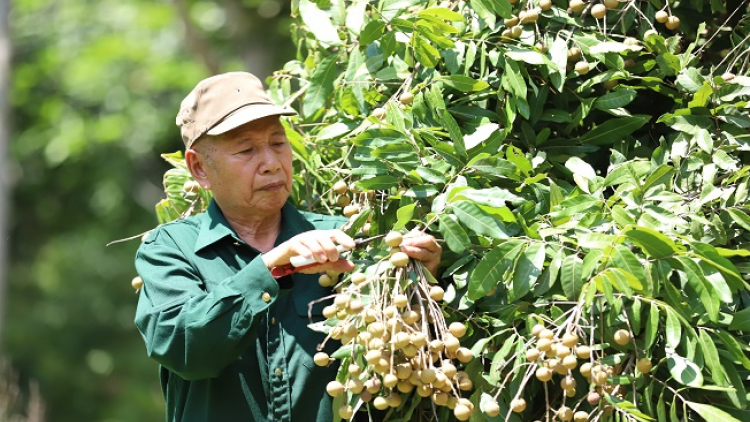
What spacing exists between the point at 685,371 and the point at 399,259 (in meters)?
0.55

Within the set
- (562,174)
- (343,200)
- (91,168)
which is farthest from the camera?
(91,168)

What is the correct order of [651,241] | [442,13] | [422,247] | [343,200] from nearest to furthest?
[651,241]
[422,247]
[442,13]
[343,200]

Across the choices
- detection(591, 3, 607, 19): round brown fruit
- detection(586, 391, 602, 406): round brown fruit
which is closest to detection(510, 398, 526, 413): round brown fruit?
detection(586, 391, 602, 406): round brown fruit

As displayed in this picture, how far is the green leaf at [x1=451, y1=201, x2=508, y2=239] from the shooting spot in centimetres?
203

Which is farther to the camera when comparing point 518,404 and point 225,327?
point 225,327

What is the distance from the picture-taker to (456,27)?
2426 mm

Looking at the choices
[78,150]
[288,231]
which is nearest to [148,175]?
[78,150]

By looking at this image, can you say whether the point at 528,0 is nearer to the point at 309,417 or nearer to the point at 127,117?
the point at 309,417

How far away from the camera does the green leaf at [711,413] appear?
6.24ft

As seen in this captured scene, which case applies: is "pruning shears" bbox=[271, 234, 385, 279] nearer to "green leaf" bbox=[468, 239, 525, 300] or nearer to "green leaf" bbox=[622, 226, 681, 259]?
"green leaf" bbox=[468, 239, 525, 300]

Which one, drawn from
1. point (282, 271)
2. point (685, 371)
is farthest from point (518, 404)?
point (282, 271)

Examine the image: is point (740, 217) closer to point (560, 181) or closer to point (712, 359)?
point (712, 359)

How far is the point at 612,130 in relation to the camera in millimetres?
2371

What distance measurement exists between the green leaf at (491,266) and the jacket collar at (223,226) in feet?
1.87
